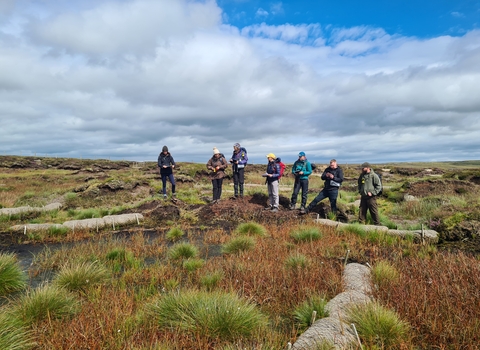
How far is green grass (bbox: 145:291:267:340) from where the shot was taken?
329 centimetres

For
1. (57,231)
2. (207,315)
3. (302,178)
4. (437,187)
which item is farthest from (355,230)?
(437,187)

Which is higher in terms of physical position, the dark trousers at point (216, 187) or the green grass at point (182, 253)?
the dark trousers at point (216, 187)

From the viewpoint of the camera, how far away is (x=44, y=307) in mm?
3684

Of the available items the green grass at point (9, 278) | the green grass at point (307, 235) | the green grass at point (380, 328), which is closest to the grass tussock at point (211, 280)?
the green grass at point (380, 328)

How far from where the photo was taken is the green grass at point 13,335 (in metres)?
2.80

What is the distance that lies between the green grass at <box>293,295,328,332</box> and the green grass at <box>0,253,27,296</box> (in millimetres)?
4531

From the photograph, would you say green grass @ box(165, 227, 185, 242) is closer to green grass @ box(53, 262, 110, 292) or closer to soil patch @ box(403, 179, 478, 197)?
green grass @ box(53, 262, 110, 292)

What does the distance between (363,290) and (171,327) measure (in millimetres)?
2820

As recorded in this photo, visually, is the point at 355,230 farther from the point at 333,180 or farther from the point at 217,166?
the point at 217,166

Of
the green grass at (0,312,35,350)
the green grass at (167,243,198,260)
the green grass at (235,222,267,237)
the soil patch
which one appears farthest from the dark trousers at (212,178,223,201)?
the green grass at (0,312,35,350)

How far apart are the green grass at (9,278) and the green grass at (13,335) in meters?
2.10

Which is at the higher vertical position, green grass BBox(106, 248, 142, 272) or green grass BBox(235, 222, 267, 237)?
green grass BBox(106, 248, 142, 272)

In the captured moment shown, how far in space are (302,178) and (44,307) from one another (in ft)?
34.4

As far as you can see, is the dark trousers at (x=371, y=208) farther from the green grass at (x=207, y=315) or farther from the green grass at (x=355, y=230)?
the green grass at (x=207, y=315)
